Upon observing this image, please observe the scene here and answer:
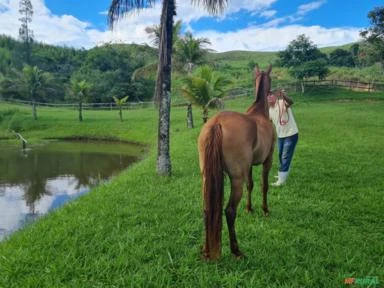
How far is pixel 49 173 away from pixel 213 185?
35.6ft

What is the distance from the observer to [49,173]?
512 inches

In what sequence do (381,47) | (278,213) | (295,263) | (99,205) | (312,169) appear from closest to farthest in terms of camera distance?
(295,263)
(278,213)
(99,205)
(312,169)
(381,47)

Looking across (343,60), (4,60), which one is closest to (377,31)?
(343,60)

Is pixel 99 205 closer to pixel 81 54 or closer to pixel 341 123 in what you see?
pixel 341 123

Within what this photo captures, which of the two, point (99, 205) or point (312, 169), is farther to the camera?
point (312, 169)

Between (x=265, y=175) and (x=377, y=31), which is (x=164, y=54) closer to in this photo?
(x=265, y=175)

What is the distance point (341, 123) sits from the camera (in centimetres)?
1808

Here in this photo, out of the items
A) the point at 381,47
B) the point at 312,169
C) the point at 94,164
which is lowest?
the point at 94,164

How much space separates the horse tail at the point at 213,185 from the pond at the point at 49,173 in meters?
4.55

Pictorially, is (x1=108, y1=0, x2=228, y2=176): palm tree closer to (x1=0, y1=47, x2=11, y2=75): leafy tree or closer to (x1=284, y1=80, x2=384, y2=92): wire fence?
(x1=284, y1=80, x2=384, y2=92): wire fence

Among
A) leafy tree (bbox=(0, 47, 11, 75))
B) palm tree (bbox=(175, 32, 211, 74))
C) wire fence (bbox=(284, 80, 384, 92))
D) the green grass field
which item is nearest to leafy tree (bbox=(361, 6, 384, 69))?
wire fence (bbox=(284, 80, 384, 92))

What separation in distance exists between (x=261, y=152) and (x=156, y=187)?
11.4ft

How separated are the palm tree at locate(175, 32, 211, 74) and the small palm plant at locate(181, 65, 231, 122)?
4.56 metres

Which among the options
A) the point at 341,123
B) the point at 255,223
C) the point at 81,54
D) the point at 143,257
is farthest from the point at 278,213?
the point at 81,54
